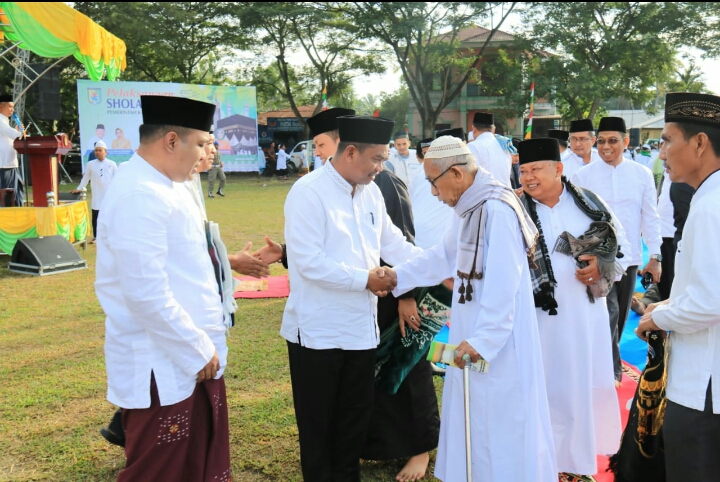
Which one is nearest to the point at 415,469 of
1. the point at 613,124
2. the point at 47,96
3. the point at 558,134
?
the point at 613,124

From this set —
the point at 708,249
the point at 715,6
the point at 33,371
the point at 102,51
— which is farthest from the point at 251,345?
the point at 715,6

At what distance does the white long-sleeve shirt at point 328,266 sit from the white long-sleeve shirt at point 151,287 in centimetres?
58

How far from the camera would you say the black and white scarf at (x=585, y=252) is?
352 centimetres

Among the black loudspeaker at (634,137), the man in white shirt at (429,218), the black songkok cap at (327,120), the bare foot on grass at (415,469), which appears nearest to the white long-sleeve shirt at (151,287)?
the black songkok cap at (327,120)

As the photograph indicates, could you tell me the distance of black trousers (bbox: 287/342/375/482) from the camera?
309 centimetres

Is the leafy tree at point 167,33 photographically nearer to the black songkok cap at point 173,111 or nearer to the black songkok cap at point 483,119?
the black songkok cap at point 483,119

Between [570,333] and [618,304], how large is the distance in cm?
203

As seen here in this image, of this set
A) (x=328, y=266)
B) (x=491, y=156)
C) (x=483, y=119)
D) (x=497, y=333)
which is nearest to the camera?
(x=497, y=333)

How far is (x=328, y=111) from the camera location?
368 centimetres

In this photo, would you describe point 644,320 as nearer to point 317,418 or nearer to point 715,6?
point 317,418

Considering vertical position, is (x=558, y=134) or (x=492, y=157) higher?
(x=558, y=134)

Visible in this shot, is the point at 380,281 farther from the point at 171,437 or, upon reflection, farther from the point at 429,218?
the point at 429,218

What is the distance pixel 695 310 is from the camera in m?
2.18

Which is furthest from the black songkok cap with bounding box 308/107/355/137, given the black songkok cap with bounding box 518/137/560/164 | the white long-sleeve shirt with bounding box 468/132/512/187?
the white long-sleeve shirt with bounding box 468/132/512/187
